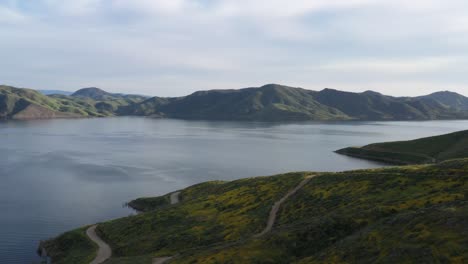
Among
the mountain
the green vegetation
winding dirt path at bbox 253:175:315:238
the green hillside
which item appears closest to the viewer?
the green hillside

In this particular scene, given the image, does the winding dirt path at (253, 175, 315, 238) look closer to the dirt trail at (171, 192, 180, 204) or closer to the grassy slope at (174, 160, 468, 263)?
the grassy slope at (174, 160, 468, 263)

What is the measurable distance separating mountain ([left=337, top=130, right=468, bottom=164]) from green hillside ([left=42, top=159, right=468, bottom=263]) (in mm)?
109527

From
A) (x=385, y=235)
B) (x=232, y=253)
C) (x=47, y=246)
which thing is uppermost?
(x=385, y=235)

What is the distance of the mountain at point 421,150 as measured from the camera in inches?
6346

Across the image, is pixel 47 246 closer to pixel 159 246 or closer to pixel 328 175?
pixel 159 246

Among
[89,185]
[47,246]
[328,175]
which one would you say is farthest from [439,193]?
[89,185]

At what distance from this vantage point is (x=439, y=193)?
47.7 m

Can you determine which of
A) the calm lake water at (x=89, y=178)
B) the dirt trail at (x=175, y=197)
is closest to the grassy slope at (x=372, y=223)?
the dirt trail at (x=175, y=197)

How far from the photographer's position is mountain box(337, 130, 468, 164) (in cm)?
16119

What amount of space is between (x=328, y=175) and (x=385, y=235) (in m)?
36.7

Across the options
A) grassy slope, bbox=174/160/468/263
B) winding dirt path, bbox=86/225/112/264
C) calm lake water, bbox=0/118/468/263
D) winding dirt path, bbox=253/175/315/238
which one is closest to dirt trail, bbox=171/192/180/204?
calm lake water, bbox=0/118/468/263

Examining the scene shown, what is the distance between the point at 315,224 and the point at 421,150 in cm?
15183

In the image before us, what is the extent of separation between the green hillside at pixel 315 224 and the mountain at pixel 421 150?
4312 inches

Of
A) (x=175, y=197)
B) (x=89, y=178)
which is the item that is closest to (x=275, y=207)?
(x=175, y=197)
